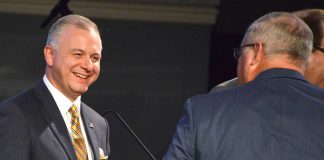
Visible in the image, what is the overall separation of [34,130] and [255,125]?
3.69 ft

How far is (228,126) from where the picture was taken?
2391 millimetres

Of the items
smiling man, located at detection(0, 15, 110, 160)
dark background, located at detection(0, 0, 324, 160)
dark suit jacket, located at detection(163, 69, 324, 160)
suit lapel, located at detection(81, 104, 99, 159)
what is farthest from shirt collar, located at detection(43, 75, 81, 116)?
dark background, located at detection(0, 0, 324, 160)

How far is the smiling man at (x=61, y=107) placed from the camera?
317 centimetres

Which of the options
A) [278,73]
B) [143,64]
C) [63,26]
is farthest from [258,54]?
[143,64]

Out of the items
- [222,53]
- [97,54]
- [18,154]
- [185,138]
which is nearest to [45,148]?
[18,154]

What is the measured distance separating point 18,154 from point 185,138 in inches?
37.0

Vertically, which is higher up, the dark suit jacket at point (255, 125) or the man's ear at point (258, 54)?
the man's ear at point (258, 54)

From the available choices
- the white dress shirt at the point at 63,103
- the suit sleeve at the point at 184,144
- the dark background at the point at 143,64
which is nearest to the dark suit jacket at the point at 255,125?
the suit sleeve at the point at 184,144

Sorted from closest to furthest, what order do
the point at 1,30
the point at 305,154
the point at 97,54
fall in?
the point at 305,154, the point at 97,54, the point at 1,30

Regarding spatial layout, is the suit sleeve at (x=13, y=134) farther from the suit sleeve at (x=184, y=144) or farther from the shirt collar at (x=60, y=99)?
the suit sleeve at (x=184, y=144)

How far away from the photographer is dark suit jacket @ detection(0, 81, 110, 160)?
3.12 metres

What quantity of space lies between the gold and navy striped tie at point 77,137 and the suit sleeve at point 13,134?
24cm

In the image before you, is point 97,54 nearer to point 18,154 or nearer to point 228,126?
point 18,154

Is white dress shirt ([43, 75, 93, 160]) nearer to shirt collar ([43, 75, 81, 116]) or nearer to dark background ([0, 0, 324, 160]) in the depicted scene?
shirt collar ([43, 75, 81, 116])
